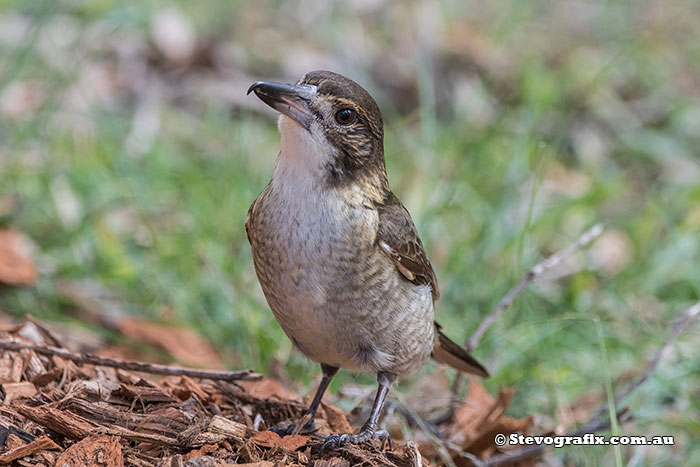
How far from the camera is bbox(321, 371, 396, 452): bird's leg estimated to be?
10.7 ft

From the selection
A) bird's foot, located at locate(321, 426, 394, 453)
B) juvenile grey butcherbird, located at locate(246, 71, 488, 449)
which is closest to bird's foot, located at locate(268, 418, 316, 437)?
juvenile grey butcherbird, located at locate(246, 71, 488, 449)

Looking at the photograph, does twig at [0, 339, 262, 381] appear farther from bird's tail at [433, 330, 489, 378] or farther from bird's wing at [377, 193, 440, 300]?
bird's tail at [433, 330, 489, 378]

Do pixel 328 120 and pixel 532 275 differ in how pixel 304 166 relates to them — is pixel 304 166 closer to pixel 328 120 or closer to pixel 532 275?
pixel 328 120

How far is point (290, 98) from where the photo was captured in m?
3.50

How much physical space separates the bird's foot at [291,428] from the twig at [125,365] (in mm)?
216

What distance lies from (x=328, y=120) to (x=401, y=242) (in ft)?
1.88

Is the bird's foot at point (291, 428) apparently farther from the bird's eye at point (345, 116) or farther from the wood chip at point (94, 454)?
the bird's eye at point (345, 116)

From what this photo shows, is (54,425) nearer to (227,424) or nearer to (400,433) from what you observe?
(227,424)

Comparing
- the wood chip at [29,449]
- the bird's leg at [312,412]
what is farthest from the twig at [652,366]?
the wood chip at [29,449]

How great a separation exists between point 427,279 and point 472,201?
2.25 metres

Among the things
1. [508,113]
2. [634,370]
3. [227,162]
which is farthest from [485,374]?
[508,113]

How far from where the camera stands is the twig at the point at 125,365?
11.8 feet

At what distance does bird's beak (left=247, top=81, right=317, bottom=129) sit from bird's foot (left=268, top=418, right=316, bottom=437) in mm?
1153

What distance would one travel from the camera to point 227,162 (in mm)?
6086
